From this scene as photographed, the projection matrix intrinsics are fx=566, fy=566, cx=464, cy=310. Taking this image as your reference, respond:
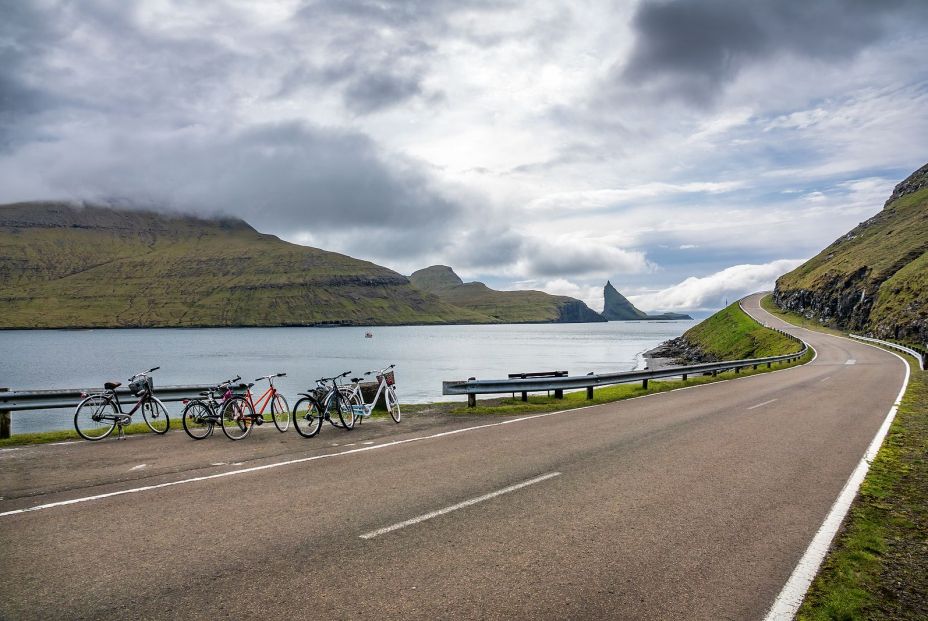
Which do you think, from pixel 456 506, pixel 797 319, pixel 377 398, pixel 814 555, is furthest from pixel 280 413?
pixel 797 319

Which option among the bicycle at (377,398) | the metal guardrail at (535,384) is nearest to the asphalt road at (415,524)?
the bicycle at (377,398)

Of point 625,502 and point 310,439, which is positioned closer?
point 625,502

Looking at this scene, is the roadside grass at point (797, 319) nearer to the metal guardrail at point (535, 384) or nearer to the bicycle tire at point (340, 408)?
the metal guardrail at point (535, 384)

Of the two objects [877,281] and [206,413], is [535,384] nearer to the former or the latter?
[206,413]

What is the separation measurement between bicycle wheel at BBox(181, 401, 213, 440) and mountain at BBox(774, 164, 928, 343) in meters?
70.7

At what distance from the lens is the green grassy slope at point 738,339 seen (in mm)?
65500

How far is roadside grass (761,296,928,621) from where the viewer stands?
4.88m

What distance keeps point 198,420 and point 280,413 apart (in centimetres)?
190

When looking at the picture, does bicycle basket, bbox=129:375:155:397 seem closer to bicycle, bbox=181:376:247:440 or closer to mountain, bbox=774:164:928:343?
bicycle, bbox=181:376:247:440

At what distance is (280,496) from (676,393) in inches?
760

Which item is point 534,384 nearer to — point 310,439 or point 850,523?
point 310,439

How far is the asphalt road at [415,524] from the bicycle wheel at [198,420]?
22.3 inches

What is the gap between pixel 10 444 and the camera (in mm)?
12031

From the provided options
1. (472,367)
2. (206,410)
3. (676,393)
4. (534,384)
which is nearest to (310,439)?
(206,410)
